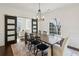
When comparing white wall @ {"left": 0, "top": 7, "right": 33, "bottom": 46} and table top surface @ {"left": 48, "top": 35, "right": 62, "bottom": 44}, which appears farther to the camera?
white wall @ {"left": 0, "top": 7, "right": 33, "bottom": 46}

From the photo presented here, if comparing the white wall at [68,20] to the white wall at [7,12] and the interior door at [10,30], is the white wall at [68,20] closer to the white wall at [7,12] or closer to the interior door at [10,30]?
the white wall at [7,12]

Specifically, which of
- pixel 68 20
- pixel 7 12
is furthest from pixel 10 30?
pixel 68 20

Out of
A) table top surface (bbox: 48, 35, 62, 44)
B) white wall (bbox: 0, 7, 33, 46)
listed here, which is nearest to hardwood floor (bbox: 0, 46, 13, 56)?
white wall (bbox: 0, 7, 33, 46)

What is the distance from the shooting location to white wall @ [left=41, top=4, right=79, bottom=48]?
9.04ft

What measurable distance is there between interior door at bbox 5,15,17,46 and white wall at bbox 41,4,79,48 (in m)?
1.08

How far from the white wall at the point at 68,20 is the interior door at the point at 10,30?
108 cm

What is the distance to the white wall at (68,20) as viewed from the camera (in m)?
2.76

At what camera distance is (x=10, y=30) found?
299 centimetres

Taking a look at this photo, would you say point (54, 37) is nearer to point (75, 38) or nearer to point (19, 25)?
point (75, 38)

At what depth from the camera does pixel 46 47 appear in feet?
8.43

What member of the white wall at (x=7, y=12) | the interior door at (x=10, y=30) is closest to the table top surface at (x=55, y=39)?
the white wall at (x=7, y=12)

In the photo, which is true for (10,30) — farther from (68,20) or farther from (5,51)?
(68,20)

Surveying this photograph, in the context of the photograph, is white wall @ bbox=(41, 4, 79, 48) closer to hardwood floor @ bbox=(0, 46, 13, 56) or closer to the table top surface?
the table top surface

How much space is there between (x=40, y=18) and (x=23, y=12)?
2.16ft
